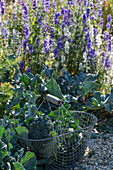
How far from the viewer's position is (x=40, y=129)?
2.69m

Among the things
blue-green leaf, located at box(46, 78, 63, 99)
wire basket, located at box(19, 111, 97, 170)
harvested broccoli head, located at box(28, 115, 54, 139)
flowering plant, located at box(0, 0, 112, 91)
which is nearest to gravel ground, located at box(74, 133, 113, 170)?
wire basket, located at box(19, 111, 97, 170)

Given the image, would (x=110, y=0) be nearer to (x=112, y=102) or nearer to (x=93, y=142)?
(x=112, y=102)

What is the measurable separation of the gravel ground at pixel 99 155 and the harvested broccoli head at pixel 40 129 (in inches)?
22.4

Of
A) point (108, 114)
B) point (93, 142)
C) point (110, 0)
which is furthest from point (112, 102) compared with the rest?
point (110, 0)

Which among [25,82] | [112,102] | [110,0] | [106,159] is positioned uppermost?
[110,0]

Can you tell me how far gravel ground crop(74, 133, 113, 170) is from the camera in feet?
9.61

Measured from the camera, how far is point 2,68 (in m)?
4.02

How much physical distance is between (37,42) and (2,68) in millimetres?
802

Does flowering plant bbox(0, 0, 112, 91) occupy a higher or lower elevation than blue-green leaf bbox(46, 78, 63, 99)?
higher

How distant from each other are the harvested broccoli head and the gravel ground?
0.57 metres

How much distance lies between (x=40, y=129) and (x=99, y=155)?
903 millimetres

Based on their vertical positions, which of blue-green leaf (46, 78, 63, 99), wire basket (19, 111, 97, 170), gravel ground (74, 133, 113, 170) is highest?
blue-green leaf (46, 78, 63, 99)

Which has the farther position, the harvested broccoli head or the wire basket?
the harvested broccoli head

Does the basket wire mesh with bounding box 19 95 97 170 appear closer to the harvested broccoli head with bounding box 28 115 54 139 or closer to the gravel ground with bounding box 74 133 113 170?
the harvested broccoli head with bounding box 28 115 54 139
